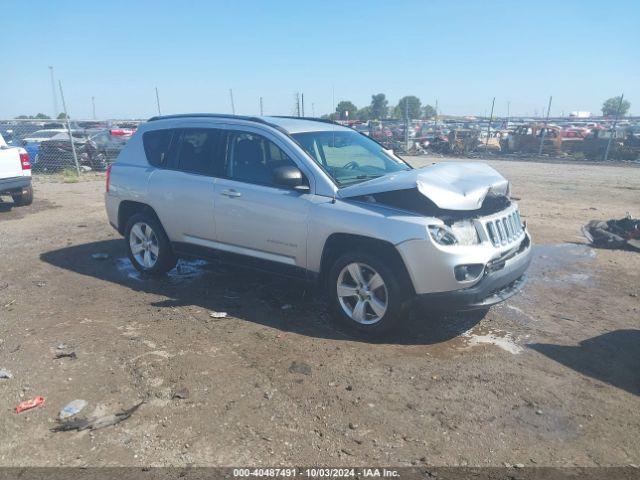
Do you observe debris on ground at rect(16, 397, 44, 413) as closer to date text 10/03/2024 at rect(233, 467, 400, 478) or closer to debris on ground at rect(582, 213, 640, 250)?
date text 10/03/2024 at rect(233, 467, 400, 478)

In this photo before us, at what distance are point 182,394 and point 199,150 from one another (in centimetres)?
290

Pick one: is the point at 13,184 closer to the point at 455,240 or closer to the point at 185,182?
the point at 185,182

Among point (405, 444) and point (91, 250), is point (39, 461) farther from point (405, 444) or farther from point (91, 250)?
point (91, 250)

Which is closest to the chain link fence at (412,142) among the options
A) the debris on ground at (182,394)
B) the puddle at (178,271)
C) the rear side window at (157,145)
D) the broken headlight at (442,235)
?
the puddle at (178,271)

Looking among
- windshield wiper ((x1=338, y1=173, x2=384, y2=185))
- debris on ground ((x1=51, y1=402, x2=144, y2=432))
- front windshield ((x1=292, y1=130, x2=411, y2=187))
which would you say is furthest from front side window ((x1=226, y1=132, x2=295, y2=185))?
debris on ground ((x1=51, y1=402, x2=144, y2=432))

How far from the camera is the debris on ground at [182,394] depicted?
11.4 ft

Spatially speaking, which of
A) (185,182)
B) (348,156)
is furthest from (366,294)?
(185,182)

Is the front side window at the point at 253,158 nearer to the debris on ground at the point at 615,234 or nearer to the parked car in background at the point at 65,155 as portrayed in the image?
the debris on ground at the point at 615,234

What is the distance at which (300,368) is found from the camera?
3.87 meters

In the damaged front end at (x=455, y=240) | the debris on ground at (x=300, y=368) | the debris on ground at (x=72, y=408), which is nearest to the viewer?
the debris on ground at (x=72, y=408)

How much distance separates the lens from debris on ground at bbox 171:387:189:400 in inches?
136

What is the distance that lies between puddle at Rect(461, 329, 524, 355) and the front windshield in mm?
1746

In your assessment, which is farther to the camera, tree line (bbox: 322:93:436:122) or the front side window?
tree line (bbox: 322:93:436:122)

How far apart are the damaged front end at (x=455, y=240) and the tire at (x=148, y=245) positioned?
100.0 inches
